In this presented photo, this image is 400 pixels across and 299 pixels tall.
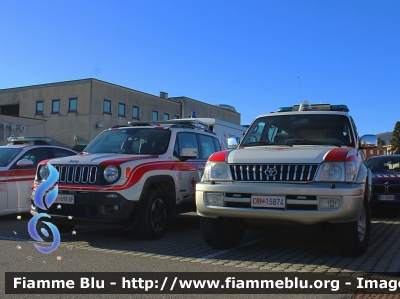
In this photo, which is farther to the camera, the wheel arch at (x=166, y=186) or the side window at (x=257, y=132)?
the wheel arch at (x=166, y=186)

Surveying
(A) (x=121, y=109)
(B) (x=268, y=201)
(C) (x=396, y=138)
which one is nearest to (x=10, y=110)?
(A) (x=121, y=109)

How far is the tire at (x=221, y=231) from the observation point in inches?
245

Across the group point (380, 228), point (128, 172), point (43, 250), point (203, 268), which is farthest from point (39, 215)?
point (380, 228)

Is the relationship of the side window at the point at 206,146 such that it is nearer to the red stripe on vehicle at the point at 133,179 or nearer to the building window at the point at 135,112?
the red stripe on vehicle at the point at 133,179

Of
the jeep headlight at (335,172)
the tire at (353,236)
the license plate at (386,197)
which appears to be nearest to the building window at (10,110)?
the license plate at (386,197)

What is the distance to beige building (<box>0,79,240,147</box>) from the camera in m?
36.2

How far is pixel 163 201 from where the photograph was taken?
7.40 m

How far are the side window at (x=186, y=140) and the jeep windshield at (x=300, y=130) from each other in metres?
1.50

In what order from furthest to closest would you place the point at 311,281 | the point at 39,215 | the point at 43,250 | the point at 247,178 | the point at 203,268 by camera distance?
the point at 39,215, the point at 43,250, the point at 247,178, the point at 203,268, the point at 311,281

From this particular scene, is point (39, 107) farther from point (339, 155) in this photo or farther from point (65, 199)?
point (339, 155)

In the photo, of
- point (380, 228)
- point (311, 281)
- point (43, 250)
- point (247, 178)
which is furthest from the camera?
point (380, 228)

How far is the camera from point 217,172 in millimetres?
5945

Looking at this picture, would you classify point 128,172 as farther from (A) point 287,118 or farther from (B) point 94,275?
(A) point 287,118

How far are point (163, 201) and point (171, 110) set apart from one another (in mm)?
37879
